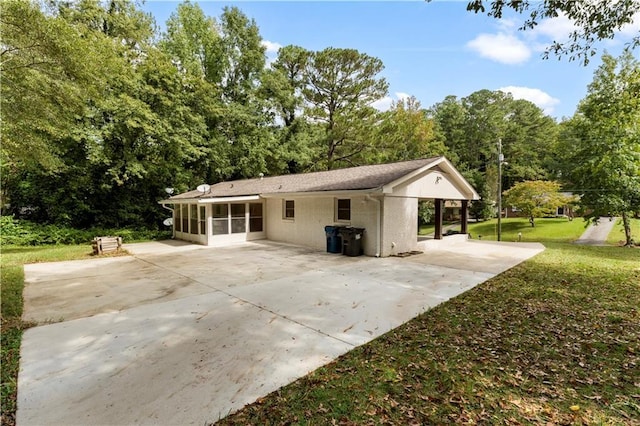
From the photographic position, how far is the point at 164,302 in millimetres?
5883

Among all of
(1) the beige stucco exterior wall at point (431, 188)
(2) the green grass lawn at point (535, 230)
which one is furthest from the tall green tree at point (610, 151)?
(1) the beige stucco exterior wall at point (431, 188)

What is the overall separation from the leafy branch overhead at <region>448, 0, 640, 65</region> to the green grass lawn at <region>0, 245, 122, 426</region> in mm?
8555

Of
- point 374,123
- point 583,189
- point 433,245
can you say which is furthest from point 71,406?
point 374,123

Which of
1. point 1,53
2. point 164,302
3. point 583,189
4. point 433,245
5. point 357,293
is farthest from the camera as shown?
point 583,189

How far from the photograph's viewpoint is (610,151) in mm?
16141

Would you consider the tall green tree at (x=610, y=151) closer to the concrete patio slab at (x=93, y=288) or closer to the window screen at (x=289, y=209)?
the window screen at (x=289, y=209)

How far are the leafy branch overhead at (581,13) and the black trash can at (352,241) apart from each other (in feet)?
23.2

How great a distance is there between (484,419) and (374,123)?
23.9 metres

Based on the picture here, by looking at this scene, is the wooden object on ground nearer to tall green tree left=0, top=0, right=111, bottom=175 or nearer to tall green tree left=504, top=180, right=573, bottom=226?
tall green tree left=0, top=0, right=111, bottom=175

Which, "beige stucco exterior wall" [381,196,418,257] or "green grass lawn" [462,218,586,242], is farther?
"green grass lawn" [462,218,586,242]

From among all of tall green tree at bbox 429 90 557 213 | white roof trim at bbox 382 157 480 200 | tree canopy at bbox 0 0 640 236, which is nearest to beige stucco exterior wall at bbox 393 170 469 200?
white roof trim at bbox 382 157 480 200

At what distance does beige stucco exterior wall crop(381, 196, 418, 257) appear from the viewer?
10852 millimetres

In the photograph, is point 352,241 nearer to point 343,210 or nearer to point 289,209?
point 343,210

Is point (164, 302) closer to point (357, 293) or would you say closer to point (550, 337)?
point (357, 293)
